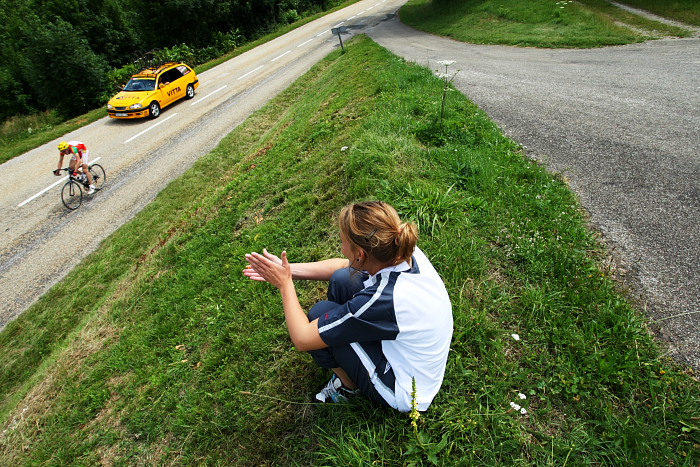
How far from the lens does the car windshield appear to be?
1593 cm

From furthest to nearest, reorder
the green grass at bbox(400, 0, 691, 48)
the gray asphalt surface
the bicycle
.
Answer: the green grass at bbox(400, 0, 691, 48)
the bicycle
the gray asphalt surface

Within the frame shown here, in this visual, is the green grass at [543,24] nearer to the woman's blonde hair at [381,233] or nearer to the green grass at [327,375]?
the green grass at [327,375]

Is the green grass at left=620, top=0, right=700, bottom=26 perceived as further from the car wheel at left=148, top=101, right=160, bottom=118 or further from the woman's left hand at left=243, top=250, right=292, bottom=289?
the car wheel at left=148, top=101, right=160, bottom=118

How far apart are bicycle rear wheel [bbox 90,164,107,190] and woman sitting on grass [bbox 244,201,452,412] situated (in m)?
11.3

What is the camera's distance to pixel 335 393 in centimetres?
261

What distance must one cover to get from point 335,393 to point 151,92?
56.5ft

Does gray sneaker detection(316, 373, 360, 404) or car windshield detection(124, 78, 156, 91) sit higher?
car windshield detection(124, 78, 156, 91)

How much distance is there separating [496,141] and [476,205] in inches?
87.1

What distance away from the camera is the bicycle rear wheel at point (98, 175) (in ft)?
35.6

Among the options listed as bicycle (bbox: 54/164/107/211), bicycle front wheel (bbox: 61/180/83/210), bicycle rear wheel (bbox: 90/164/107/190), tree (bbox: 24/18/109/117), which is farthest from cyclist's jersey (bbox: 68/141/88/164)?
tree (bbox: 24/18/109/117)

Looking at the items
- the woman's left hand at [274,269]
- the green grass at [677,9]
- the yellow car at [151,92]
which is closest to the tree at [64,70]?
the yellow car at [151,92]

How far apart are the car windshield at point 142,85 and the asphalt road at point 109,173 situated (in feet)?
3.75

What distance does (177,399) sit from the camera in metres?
3.38

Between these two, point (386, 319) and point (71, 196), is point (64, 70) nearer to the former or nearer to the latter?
point (71, 196)
